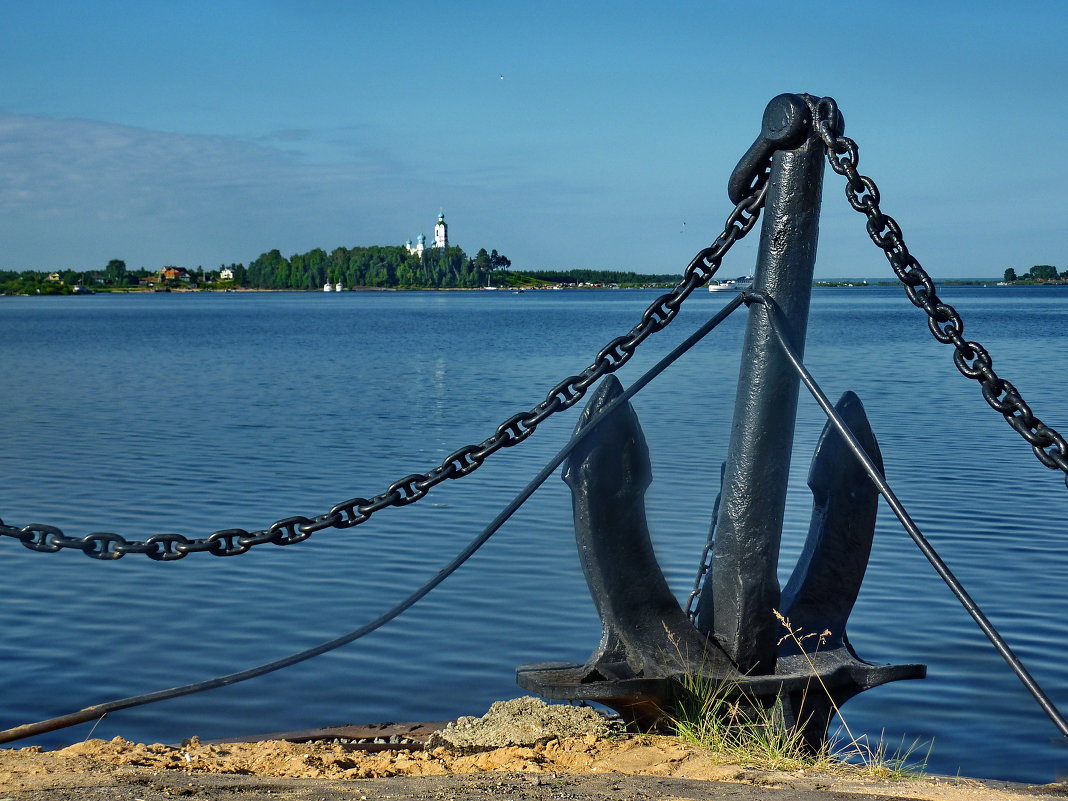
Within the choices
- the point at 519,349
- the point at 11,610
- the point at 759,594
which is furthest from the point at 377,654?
the point at 519,349

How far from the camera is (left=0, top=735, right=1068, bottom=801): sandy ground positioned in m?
4.02

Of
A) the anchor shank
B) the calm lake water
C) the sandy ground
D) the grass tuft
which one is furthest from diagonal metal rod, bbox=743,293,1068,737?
the calm lake water

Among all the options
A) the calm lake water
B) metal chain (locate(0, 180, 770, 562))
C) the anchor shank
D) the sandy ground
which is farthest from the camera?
the calm lake water

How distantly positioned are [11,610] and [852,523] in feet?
18.7

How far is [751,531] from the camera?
192 inches

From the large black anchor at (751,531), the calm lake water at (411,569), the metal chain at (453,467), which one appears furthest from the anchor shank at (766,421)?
the calm lake water at (411,569)

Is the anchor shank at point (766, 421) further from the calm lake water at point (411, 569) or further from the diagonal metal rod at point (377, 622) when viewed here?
the calm lake water at point (411, 569)

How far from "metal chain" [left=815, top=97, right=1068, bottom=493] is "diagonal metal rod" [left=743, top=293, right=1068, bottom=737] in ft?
1.48

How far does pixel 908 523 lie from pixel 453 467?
171 cm

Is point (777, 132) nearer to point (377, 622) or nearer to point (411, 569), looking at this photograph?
point (377, 622)

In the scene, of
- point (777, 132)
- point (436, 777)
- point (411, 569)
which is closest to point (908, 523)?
point (777, 132)

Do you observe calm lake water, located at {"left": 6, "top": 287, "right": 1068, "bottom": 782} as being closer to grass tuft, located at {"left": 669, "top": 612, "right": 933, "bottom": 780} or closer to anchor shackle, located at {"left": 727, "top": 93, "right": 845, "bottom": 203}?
grass tuft, located at {"left": 669, "top": 612, "right": 933, "bottom": 780}

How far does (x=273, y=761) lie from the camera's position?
4828 millimetres

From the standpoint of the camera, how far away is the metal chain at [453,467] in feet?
15.1
